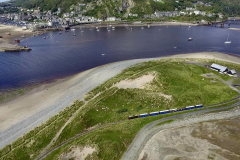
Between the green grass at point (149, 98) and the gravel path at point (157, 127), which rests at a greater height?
the green grass at point (149, 98)

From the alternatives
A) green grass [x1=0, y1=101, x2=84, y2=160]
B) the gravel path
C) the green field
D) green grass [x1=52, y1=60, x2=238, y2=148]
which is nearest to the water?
the green field

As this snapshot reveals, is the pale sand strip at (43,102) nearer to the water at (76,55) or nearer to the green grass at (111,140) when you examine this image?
the water at (76,55)

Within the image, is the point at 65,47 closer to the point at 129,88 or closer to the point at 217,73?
the point at 129,88

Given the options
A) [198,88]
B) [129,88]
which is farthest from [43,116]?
[198,88]

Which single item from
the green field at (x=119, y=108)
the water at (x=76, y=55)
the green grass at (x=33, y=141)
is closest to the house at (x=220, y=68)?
the green field at (x=119, y=108)

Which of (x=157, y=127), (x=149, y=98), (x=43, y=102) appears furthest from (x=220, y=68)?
(x=43, y=102)

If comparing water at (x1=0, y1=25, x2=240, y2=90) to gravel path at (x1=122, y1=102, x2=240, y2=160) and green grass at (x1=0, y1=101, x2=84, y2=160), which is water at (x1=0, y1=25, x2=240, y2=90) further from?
gravel path at (x1=122, y1=102, x2=240, y2=160)
